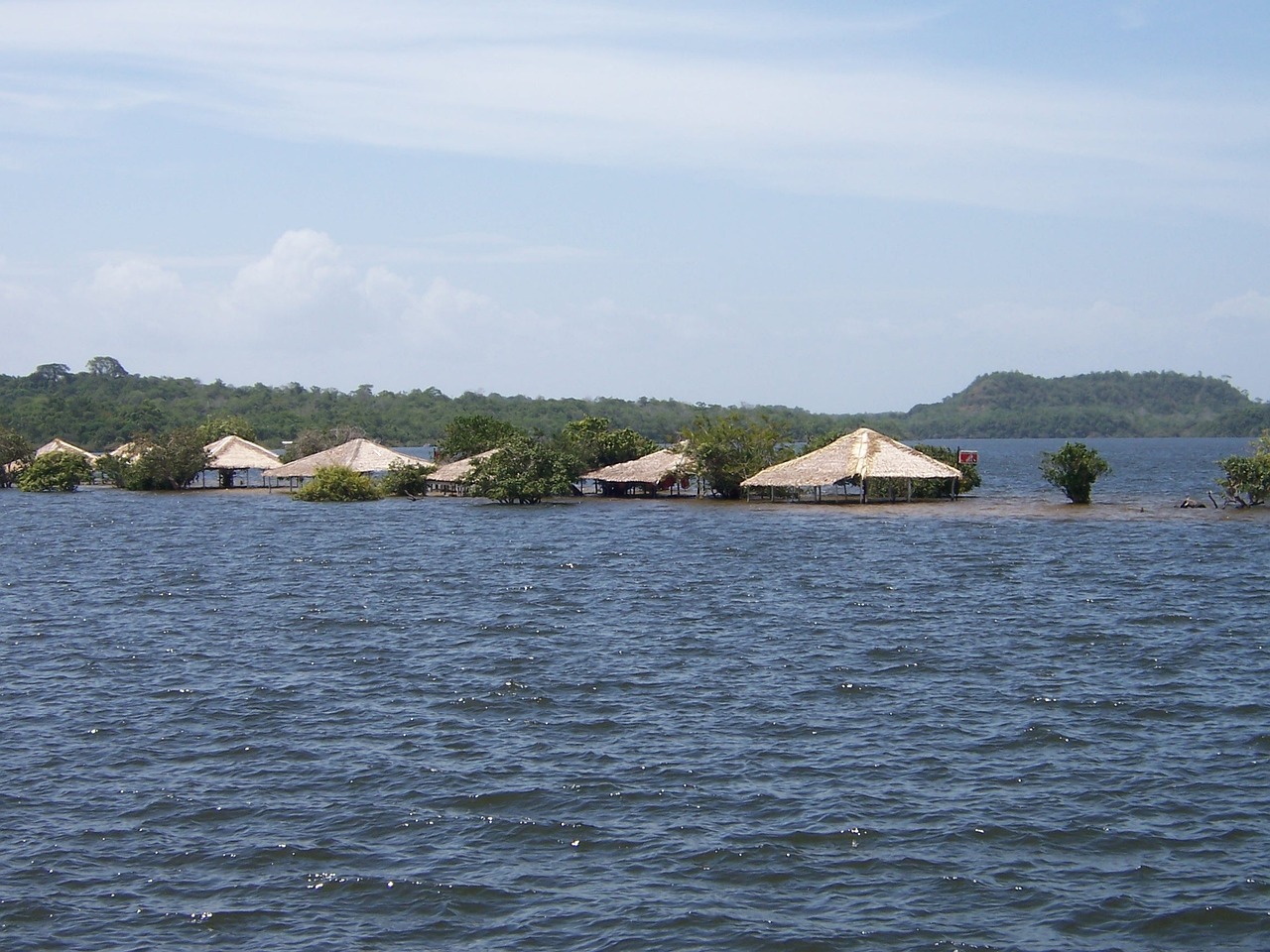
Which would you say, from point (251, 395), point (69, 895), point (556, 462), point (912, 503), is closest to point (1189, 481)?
point (912, 503)

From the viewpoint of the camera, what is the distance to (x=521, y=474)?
6253 centimetres

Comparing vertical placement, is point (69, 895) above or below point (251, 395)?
below

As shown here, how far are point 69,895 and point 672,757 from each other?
7.71 meters

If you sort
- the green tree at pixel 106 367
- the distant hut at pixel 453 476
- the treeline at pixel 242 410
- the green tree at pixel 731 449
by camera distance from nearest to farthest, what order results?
the green tree at pixel 731 449 < the distant hut at pixel 453 476 < the treeline at pixel 242 410 < the green tree at pixel 106 367

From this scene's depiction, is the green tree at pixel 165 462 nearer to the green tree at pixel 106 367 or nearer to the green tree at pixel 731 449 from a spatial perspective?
the green tree at pixel 731 449

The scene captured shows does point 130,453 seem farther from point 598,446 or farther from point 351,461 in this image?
point 598,446

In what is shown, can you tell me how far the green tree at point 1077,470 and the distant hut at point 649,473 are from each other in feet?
57.3

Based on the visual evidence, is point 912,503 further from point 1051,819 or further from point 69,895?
point 69,895

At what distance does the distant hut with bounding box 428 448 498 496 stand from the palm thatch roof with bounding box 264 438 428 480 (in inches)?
62.5

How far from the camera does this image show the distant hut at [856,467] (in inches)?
2229

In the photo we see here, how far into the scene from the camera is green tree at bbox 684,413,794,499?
62156 millimetres

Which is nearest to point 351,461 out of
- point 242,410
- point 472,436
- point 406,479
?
point 406,479

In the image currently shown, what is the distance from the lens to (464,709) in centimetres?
2034

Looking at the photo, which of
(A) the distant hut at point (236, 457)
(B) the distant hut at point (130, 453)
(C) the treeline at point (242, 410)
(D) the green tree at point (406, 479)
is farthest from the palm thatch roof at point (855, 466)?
(C) the treeline at point (242, 410)
